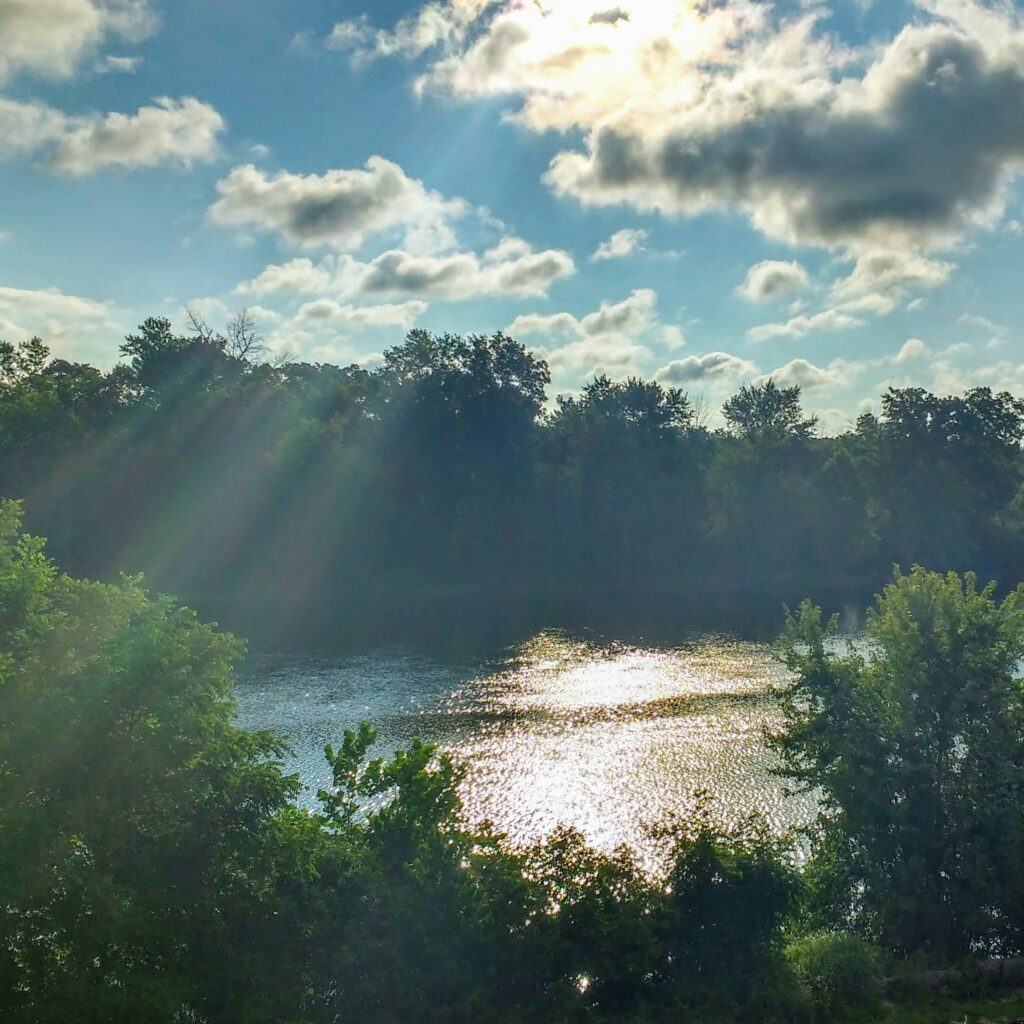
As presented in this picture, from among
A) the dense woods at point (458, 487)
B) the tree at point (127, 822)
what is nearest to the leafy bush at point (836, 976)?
the tree at point (127, 822)

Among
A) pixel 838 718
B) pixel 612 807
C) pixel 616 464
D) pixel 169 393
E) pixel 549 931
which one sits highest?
pixel 169 393

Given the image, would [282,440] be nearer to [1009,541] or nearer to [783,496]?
[783,496]

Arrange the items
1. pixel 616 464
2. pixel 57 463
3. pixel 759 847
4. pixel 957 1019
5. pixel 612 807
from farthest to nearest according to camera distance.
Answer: pixel 616 464
pixel 57 463
pixel 612 807
pixel 759 847
pixel 957 1019

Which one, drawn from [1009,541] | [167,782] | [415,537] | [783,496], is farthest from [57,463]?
[1009,541]

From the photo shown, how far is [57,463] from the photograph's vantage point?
83375 millimetres

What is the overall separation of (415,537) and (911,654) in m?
76.3

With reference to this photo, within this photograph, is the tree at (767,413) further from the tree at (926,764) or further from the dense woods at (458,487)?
the tree at (926,764)

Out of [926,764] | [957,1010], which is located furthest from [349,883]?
[926,764]

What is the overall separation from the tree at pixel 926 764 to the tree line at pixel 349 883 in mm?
92

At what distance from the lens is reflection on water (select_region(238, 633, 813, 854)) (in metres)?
31.4

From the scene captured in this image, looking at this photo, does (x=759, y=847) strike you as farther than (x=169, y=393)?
No

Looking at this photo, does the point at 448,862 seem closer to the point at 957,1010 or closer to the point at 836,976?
the point at 836,976

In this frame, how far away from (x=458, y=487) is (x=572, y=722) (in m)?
59.0

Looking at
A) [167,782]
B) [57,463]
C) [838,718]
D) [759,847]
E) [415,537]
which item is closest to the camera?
[167,782]
